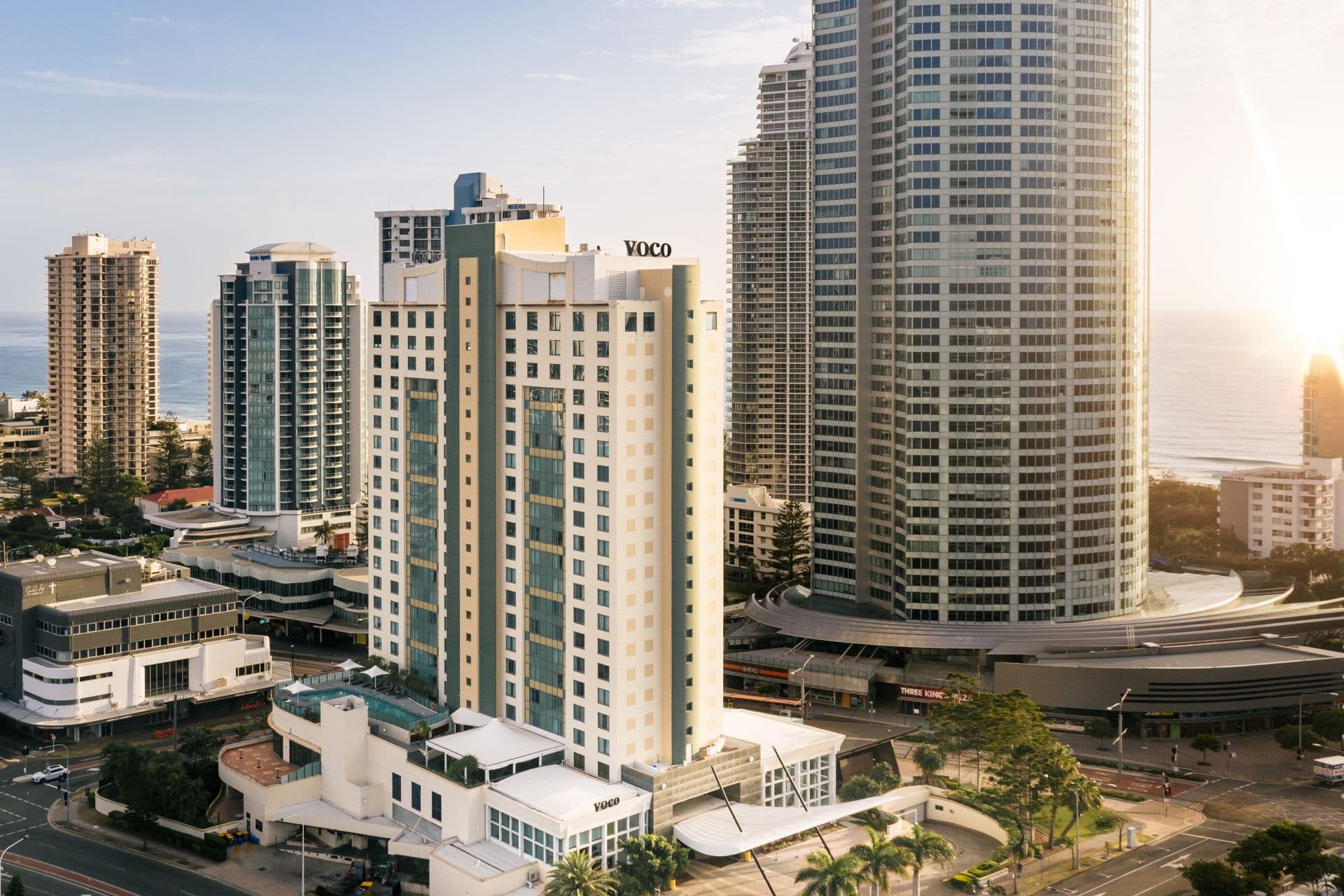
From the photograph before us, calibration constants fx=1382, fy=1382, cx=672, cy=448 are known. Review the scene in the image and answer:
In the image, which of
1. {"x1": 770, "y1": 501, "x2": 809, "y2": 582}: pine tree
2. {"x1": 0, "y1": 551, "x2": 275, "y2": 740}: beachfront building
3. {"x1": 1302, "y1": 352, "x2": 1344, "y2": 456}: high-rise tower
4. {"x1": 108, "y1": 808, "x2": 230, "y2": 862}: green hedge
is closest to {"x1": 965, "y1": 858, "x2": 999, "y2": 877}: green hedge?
{"x1": 108, "y1": 808, "x2": 230, "y2": 862}: green hedge

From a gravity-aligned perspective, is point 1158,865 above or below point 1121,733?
below

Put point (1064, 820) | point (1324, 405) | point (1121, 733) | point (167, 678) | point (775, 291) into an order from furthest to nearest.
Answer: point (775, 291)
point (1324, 405)
point (167, 678)
point (1121, 733)
point (1064, 820)

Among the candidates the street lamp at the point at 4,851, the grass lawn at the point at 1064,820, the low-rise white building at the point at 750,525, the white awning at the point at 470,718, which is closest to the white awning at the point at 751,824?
the grass lawn at the point at 1064,820

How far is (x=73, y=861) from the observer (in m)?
A: 86.7

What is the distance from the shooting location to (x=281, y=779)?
92.2 m

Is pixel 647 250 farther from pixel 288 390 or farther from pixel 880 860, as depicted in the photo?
pixel 288 390

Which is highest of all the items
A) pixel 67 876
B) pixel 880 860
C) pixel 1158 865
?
pixel 880 860

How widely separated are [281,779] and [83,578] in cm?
3570

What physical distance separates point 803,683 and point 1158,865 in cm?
3969

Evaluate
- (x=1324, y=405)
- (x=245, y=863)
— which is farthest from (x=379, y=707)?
(x=1324, y=405)

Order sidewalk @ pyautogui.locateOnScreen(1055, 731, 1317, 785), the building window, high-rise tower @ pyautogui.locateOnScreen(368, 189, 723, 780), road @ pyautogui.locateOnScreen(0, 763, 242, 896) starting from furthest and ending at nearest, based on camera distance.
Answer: the building window < sidewalk @ pyautogui.locateOnScreen(1055, 731, 1317, 785) < high-rise tower @ pyautogui.locateOnScreen(368, 189, 723, 780) < road @ pyautogui.locateOnScreen(0, 763, 242, 896)

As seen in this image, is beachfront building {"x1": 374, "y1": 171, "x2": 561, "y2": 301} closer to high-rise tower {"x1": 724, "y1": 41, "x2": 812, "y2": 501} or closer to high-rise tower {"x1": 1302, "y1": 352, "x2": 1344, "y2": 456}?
high-rise tower {"x1": 724, "y1": 41, "x2": 812, "y2": 501}

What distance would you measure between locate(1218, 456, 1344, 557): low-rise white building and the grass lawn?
306 feet

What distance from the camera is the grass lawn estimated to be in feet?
294
